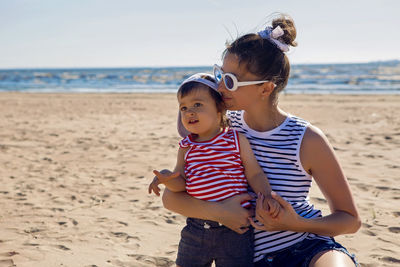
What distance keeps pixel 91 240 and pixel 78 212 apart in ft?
2.92

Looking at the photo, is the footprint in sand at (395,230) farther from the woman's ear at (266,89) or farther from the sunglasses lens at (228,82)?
the sunglasses lens at (228,82)

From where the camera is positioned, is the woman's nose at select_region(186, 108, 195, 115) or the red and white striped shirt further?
the woman's nose at select_region(186, 108, 195, 115)

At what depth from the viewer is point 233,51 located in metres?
2.46

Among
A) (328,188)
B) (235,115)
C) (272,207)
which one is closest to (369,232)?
(328,188)

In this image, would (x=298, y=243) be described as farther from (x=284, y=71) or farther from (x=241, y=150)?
(x=284, y=71)

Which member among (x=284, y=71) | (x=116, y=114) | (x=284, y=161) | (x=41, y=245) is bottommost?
(x=41, y=245)

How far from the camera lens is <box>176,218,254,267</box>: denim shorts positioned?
232 cm

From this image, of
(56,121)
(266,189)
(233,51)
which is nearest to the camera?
(266,189)

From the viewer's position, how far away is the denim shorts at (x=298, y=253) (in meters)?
2.29

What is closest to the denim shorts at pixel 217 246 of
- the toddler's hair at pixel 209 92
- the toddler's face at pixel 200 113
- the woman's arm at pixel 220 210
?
the woman's arm at pixel 220 210

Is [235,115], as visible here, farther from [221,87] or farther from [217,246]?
[217,246]

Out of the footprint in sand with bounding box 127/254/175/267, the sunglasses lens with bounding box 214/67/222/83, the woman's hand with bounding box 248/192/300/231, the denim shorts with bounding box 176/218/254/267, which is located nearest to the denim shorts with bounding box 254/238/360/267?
the denim shorts with bounding box 176/218/254/267

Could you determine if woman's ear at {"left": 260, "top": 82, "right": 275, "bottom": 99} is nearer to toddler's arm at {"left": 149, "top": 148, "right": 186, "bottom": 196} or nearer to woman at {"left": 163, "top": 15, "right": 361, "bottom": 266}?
woman at {"left": 163, "top": 15, "right": 361, "bottom": 266}

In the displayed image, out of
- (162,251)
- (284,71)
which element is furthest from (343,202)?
(162,251)
